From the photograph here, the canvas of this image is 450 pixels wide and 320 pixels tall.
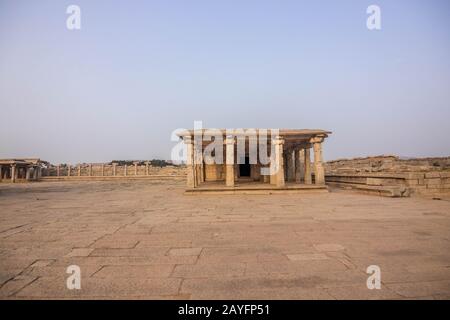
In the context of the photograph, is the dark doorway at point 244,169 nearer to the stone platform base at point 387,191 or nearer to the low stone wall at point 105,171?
the stone platform base at point 387,191

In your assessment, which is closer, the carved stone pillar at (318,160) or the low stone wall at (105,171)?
the carved stone pillar at (318,160)

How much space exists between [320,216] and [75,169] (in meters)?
39.4

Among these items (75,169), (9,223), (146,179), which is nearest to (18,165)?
(75,169)

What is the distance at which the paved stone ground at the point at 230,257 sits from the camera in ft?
8.46

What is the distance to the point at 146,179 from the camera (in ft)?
109

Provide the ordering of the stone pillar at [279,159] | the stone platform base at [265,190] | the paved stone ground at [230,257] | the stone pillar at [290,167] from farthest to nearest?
the stone pillar at [290,167] < the stone pillar at [279,159] < the stone platform base at [265,190] < the paved stone ground at [230,257]

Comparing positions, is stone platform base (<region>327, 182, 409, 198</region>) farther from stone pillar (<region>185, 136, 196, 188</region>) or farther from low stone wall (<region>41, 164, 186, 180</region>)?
low stone wall (<region>41, 164, 186, 180</region>)

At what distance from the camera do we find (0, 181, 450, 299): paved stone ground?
258cm

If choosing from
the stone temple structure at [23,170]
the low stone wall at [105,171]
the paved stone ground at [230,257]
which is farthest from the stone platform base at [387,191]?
the stone temple structure at [23,170]

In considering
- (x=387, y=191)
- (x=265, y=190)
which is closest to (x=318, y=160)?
(x=265, y=190)

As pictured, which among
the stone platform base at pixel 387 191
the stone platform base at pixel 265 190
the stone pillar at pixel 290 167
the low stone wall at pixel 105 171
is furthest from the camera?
the low stone wall at pixel 105 171

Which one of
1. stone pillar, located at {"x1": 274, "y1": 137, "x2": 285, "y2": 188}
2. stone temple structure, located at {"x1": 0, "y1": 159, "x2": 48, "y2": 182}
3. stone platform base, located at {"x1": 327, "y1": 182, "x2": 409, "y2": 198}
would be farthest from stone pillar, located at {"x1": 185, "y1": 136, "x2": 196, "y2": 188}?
stone temple structure, located at {"x1": 0, "y1": 159, "x2": 48, "y2": 182}

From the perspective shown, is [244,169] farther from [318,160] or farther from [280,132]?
[280,132]

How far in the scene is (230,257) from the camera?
3561mm
